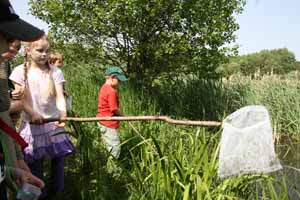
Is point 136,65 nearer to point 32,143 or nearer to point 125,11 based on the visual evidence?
point 125,11

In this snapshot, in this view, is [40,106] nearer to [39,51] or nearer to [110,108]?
[39,51]

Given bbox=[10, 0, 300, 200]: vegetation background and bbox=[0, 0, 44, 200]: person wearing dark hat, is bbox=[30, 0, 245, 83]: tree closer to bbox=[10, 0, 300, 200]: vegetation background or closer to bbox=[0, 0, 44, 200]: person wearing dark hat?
bbox=[10, 0, 300, 200]: vegetation background

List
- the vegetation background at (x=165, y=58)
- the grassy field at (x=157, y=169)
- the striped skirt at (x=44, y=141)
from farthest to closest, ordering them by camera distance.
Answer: the vegetation background at (x=165, y=58) < the striped skirt at (x=44, y=141) < the grassy field at (x=157, y=169)

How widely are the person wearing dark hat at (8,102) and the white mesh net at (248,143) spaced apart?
2.86ft

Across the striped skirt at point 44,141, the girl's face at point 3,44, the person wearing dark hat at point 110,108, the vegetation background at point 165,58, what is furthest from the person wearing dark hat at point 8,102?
the vegetation background at point 165,58

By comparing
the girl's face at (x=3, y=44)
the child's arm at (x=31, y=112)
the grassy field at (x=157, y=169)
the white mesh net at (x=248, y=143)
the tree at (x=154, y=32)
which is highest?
the tree at (x=154, y=32)

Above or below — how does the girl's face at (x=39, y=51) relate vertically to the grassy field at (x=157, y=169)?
above

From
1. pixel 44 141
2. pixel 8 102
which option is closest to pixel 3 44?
pixel 8 102

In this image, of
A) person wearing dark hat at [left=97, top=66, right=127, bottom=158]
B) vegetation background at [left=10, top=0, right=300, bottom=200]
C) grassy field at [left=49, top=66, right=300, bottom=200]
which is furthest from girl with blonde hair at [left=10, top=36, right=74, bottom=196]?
vegetation background at [left=10, top=0, right=300, bottom=200]

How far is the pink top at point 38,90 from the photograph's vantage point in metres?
3.39

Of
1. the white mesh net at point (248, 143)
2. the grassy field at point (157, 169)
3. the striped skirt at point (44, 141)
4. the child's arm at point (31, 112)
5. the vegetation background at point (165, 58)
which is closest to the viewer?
the white mesh net at point (248, 143)

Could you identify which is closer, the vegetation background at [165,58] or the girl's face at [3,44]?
the girl's face at [3,44]

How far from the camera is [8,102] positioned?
197 centimetres

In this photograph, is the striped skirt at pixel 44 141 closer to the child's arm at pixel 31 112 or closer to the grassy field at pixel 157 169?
the child's arm at pixel 31 112
